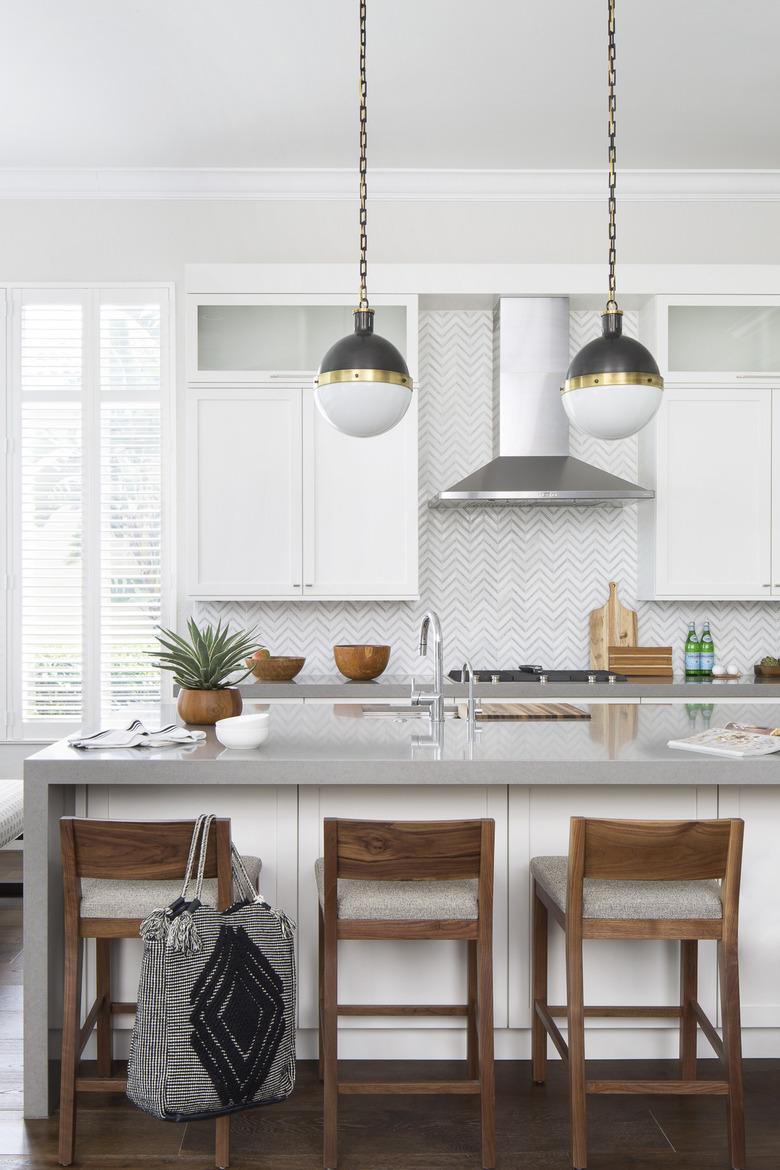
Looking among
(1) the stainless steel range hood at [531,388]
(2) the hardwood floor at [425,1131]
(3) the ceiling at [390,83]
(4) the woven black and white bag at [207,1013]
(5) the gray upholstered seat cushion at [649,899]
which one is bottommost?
(2) the hardwood floor at [425,1131]

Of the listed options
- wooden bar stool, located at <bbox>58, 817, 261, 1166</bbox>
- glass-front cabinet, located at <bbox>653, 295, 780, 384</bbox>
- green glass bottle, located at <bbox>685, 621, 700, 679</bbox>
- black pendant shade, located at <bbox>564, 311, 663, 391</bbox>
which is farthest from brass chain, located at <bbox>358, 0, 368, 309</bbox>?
green glass bottle, located at <bbox>685, 621, 700, 679</bbox>

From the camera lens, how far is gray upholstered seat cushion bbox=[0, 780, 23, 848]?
10.5 feet

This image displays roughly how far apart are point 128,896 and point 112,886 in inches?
1.9

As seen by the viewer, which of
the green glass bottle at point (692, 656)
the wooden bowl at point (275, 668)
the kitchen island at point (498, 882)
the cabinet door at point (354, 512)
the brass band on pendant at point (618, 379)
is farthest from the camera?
the green glass bottle at point (692, 656)

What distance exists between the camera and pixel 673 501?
4.30 m

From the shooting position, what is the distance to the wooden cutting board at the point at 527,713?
9.37 ft

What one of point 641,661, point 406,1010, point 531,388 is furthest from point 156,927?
point 531,388

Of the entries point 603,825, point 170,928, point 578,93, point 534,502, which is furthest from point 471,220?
point 170,928

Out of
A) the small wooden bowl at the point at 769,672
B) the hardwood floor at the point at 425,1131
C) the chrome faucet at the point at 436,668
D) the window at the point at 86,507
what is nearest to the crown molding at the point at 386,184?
the window at the point at 86,507

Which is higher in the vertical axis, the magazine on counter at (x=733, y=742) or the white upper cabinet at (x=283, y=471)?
the white upper cabinet at (x=283, y=471)

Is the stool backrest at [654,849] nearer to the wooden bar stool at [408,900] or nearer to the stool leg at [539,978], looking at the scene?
the wooden bar stool at [408,900]

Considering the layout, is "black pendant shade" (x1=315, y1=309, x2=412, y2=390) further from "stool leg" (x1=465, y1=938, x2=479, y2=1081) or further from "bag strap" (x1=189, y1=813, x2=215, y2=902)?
"stool leg" (x1=465, y1=938, x2=479, y2=1081)

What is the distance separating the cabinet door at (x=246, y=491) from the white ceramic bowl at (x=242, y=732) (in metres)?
2.01

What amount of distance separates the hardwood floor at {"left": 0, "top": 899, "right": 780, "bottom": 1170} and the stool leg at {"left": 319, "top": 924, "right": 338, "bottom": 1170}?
67mm
